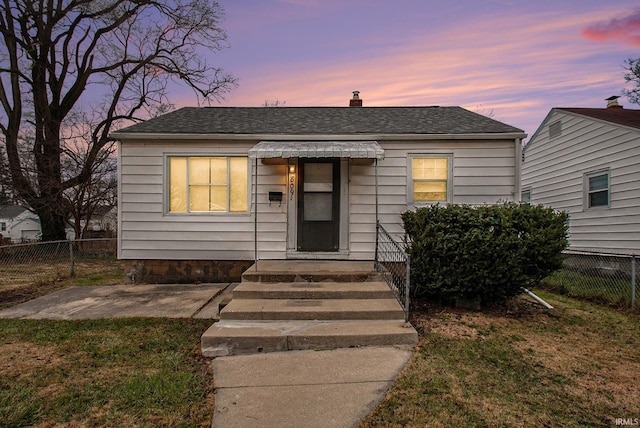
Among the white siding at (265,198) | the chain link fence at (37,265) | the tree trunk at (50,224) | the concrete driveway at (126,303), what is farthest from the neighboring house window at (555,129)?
the tree trunk at (50,224)

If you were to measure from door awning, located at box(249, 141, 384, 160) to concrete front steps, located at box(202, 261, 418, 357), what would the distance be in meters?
2.00

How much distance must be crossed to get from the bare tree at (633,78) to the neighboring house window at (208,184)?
1497cm

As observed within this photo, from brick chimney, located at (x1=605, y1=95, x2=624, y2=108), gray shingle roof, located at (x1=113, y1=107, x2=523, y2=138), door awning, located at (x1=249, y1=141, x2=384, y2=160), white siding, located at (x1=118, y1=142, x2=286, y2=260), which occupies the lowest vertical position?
white siding, located at (x1=118, y1=142, x2=286, y2=260)

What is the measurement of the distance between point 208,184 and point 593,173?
10.4 metres

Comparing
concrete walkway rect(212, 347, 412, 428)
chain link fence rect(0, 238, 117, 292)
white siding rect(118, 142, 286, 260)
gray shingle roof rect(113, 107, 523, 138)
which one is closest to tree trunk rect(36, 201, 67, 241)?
chain link fence rect(0, 238, 117, 292)

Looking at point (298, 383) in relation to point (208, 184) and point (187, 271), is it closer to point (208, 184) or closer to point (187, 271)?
point (187, 271)

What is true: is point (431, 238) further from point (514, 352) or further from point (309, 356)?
point (309, 356)

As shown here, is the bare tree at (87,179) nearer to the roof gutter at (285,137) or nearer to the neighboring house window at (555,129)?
the roof gutter at (285,137)

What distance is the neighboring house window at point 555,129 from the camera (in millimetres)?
10784

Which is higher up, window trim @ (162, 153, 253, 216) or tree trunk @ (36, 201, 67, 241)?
window trim @ (162, 153, 253, 216)

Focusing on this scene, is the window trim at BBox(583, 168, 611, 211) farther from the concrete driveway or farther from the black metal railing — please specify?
the concrete driveway

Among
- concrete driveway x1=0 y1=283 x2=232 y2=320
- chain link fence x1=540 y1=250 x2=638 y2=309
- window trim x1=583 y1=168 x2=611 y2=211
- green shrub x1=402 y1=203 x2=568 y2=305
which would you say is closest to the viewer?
green shrub x1=402 y1=203 x2=568 y2=305

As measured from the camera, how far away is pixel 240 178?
7051 millimetres

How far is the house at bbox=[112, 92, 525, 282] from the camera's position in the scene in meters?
6.85
